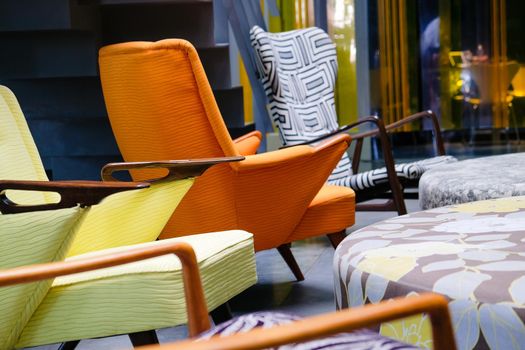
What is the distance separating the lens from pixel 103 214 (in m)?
2.55

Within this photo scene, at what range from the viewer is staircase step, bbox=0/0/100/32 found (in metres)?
4.49

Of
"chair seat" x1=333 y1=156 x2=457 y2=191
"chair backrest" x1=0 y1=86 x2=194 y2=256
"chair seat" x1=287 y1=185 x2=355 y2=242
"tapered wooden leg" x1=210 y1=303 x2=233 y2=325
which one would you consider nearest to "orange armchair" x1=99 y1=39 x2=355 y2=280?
"chair seat" x1=287 y1=185 x2=355 y2=242

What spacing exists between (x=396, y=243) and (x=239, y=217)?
137 cm

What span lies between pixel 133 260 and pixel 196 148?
5.59 feet

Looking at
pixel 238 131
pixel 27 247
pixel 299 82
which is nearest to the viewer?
pixel 27 247

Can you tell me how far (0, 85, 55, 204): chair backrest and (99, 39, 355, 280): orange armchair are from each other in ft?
1.43

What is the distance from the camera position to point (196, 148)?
3.10 metres

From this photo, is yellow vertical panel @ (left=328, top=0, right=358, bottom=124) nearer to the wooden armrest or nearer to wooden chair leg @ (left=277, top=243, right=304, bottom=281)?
wooden chair leg @ (left=277, top=243, right=304, bottom=281)

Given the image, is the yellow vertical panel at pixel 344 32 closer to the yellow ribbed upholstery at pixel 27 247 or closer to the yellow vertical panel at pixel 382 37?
the yellow vertical panel at pixel 382 37

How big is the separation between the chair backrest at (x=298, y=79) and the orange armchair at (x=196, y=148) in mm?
1451

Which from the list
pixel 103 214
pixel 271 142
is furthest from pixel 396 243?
pixel 271 142

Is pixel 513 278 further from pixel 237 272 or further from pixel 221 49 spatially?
pixel 221 49

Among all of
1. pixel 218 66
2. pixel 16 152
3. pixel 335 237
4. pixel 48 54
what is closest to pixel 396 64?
pixel 218 66

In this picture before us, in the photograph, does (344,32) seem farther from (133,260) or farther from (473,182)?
(133,260)
